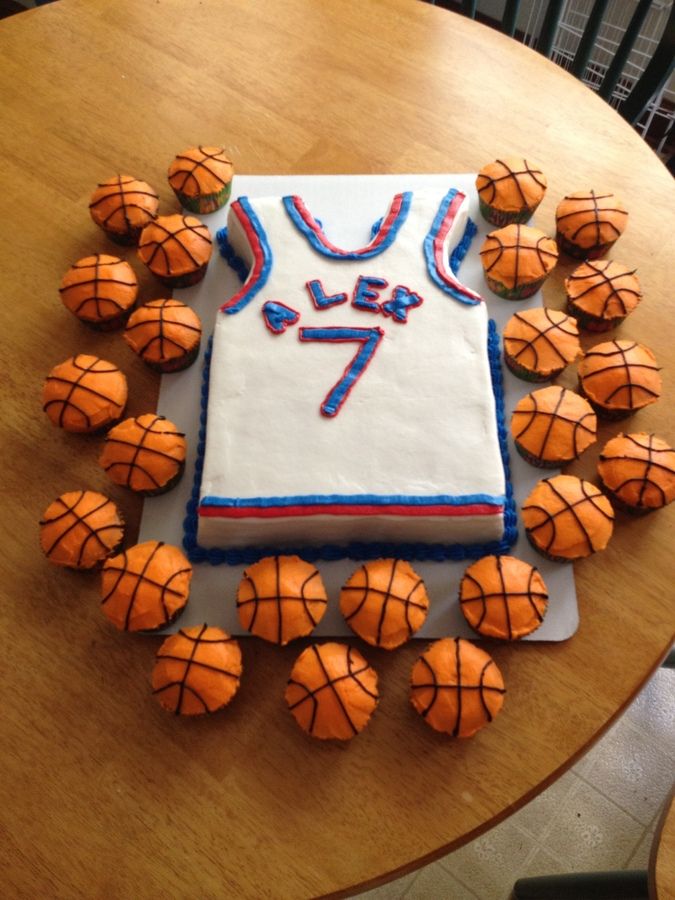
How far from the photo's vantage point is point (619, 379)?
5.77 ft

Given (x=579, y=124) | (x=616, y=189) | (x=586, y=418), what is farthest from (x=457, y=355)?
(x=579, y=124)

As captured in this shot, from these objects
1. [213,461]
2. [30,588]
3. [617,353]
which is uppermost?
[617,353]

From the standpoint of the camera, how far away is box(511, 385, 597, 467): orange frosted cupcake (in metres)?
1.69

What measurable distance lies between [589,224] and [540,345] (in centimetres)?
37

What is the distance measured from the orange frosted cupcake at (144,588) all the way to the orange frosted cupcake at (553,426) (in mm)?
724

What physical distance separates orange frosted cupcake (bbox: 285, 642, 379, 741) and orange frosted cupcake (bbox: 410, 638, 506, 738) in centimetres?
9

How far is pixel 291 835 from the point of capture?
1.42m

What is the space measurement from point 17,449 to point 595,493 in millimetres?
1202

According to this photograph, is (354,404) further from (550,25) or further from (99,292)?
(550,25)

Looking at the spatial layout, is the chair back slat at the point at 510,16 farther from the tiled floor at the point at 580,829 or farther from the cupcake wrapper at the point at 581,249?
the tiled floor at the point at 580,829

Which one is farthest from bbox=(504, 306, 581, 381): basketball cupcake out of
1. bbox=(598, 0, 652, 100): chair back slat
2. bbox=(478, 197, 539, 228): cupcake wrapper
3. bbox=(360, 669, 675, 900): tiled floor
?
bbox=(360, 669, 675, 900): tiled floor

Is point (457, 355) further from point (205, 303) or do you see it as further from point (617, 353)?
point (205, 303)

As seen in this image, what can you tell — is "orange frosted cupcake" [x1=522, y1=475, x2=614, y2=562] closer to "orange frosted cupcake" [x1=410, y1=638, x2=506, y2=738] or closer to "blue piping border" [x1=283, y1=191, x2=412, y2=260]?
"orange frosted cupcake" [x1=410, y1=638, x2=506, y2=738]

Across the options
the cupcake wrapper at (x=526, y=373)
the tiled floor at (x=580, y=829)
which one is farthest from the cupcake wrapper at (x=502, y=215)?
the tiled floor at (x=580, y=829)
